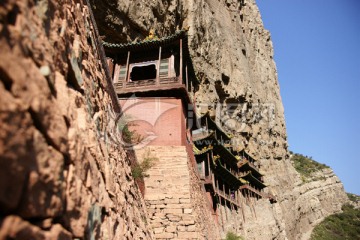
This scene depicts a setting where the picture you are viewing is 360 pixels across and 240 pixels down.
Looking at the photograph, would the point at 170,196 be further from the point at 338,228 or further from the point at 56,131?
the point at 338,228

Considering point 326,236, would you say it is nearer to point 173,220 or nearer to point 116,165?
point 173,220

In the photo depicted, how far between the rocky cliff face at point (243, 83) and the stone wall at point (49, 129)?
648 inches

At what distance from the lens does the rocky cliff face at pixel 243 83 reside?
20453 mm

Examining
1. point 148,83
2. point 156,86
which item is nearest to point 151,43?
point 148,83

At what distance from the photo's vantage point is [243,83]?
1391 inches

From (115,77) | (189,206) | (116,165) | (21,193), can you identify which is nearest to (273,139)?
(115,77)

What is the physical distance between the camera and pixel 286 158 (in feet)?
162

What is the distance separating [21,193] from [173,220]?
25.8 ft

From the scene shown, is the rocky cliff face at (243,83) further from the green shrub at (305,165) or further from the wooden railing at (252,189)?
the green shrub at (305,165)

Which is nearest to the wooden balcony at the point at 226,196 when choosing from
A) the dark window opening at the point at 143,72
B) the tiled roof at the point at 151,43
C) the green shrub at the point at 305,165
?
the dark window opening at the point at 143,72

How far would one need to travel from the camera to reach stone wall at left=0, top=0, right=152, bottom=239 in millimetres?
1464

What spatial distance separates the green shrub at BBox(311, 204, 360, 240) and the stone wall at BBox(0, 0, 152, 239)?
53340mm

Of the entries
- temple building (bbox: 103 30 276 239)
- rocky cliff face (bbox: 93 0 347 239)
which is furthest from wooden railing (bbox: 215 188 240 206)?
temple building (bbox: 103 30 276 239)

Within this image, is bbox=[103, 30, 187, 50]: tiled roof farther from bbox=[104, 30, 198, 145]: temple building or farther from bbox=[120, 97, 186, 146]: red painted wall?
bbox=[120, 97, 186, 146]: red painted wall
